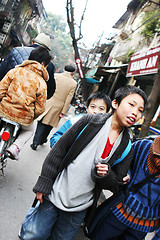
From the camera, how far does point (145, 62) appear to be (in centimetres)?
717

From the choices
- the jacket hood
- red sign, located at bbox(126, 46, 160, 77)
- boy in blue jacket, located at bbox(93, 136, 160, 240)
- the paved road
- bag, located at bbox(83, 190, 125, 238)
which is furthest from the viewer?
red sign, located at bbox(126, 46, 160, 77)

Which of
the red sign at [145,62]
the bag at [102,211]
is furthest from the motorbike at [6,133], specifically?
the red sign at [145,62]

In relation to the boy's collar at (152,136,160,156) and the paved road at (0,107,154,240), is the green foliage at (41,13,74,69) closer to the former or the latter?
the paved road at (0,107,154,240)

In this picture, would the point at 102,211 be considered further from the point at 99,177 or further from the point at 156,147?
the point at 156,147

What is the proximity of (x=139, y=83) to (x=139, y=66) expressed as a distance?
4.45 meters

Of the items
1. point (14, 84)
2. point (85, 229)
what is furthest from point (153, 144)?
point (14, 84)

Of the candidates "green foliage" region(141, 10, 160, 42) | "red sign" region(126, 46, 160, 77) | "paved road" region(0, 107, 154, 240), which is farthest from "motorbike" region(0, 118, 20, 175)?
"green foliage" region(141, 10, 160, 42)

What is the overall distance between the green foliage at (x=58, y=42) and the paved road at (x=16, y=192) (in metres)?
55.4

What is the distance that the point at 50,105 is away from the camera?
5148 mm

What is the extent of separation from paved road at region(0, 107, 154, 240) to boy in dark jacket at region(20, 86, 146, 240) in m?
0.63

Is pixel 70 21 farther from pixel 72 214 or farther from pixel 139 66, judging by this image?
pixel 72 214

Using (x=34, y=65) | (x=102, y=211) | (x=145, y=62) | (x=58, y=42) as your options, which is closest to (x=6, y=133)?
(x=34, y=65)

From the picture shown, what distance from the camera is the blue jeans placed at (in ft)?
5.95

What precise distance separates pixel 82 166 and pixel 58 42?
6803 cm
